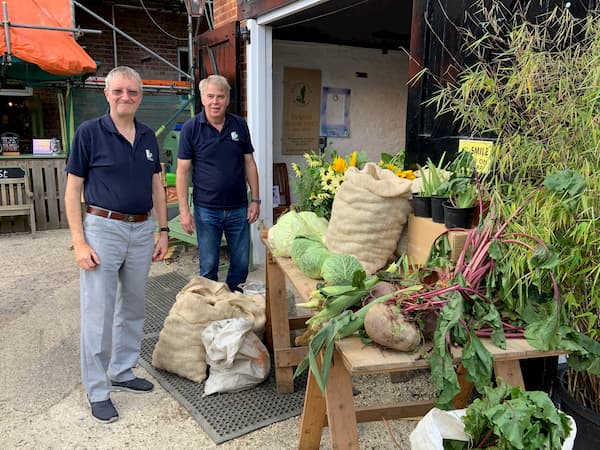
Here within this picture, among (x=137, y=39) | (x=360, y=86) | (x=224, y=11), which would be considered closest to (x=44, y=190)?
(x=224, y=11)

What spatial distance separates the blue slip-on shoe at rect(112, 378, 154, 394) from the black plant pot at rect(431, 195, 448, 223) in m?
2.03

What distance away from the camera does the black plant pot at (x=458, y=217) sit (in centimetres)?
203

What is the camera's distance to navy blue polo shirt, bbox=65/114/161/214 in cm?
260

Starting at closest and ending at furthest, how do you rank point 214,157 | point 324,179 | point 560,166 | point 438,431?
point 438,431 < point 560,166 < point 324,179 < point 214,157

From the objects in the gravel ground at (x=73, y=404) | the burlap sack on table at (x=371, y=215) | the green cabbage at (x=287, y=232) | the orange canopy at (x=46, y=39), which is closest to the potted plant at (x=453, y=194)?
the burlap sack on table at (x=371, y=215)

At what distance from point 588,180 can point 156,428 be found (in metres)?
2.39

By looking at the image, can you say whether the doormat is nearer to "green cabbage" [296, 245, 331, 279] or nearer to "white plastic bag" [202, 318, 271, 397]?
"white plastic bag" [202, 318, 271, 397]

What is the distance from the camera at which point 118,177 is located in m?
2.68

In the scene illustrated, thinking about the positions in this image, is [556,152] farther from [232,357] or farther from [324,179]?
[232,357]

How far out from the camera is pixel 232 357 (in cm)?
295

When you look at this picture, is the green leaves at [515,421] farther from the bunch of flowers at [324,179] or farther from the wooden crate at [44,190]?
the wooden crate at [44,190]

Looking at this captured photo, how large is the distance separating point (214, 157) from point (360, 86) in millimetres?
4508

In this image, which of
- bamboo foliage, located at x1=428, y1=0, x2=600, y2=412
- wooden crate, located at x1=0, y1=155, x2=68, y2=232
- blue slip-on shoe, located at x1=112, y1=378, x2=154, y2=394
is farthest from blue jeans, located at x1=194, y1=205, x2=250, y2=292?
wooden crate, located at x1=0, y1=155, x2=68, y2=232

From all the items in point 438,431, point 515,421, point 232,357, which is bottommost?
point 232,357
